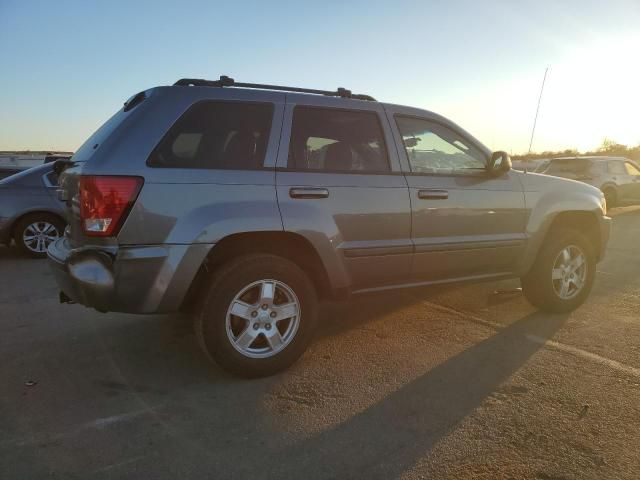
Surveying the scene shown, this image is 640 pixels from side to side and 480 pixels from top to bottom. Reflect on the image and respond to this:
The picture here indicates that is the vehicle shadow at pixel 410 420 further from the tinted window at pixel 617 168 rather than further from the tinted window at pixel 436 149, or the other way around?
the tinted window at pixel 617 168

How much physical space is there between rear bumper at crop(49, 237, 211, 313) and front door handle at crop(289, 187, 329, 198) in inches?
26.8

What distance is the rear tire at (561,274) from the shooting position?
468cm

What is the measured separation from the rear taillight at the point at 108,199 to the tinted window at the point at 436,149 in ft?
7.00

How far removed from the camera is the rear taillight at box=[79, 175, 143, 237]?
9.39 ft

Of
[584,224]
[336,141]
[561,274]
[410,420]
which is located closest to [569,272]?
[561,274]

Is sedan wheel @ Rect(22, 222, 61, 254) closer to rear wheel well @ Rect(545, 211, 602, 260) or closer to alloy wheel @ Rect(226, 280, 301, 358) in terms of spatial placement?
alloy wheel @ Rect(226, 280, 301, 358)

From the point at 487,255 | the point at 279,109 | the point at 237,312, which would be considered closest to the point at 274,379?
the point at 237,312

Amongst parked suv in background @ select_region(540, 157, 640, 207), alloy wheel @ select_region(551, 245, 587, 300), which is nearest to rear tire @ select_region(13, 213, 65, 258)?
alloy wheel @ select_region(551, 245, 587, 300)

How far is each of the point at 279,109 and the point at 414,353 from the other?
2.09 meters

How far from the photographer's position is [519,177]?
4496 mm

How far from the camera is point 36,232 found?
25.4ft

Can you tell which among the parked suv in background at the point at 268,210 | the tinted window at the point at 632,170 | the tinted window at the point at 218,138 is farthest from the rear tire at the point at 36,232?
the tinted window at the point at 632,170

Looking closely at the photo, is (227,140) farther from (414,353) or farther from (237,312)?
(414,353)

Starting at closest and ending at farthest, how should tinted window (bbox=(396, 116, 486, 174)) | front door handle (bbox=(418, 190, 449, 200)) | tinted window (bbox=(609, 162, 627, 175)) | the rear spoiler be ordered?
the rear spoiler
front door handle (bbox=(418, 190, 449, 200))
tinted window (bbox=(396, 116, 486, 174))
tinted window (bbox=(609, 162, 627, 175))
